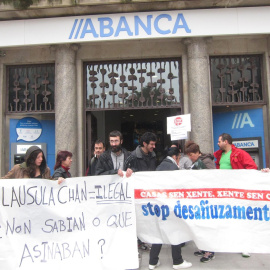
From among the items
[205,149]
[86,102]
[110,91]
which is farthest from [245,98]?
[86,102]

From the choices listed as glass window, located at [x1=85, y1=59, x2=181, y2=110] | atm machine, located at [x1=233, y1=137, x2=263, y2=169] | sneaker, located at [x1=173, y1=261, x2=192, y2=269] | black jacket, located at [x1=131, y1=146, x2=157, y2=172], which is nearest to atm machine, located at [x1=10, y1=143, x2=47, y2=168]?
glass window, located at [x1=85, y1=59, x2=181, y2=110]

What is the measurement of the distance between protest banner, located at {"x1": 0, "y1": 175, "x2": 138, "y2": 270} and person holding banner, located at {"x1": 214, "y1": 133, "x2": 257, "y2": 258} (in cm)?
174

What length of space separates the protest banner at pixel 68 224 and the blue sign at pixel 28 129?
14.4ft

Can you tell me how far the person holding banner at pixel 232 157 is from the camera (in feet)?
14.8

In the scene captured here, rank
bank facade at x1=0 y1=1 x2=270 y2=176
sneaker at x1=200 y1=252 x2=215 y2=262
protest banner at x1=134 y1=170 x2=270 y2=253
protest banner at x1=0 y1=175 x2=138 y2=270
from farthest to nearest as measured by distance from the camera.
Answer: bank facade at x1=0 y1=1 x2=270 y2=176
sneaker at x1=200 y1=252 x2=215 y2=262
protest banner at x1=134 y1=170 x2=270 y2=253
protest banner at x1=0 y1=175 x2=138 y2=270

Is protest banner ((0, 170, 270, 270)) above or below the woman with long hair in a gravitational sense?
below

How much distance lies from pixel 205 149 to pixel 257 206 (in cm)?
295

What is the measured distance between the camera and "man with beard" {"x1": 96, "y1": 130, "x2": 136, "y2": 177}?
4.54 meters

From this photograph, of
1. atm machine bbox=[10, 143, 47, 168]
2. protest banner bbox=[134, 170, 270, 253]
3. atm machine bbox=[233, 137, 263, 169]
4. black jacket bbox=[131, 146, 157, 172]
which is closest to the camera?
protest banner bbox=[134, 170, 270, 253]

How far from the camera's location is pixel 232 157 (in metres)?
4.70

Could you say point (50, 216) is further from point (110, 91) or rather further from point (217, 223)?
point (110, 91)

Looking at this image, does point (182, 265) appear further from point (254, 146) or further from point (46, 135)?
point (46, 135)

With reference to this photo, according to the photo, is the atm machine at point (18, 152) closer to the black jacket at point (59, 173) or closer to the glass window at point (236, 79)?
the black jacket at point (59, 173)

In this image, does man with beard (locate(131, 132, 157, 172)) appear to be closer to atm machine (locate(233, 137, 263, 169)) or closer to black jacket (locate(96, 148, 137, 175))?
black jacket (locate(96, 148, 137, 175))
